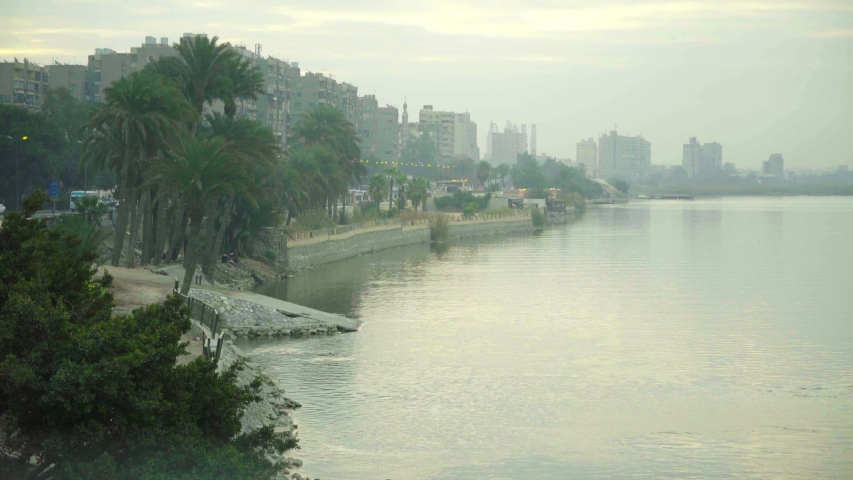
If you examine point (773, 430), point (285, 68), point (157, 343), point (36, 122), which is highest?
point (285, 68)

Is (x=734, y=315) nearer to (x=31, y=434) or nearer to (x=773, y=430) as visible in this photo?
(x=773, y=430)

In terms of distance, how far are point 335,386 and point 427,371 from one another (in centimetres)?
428

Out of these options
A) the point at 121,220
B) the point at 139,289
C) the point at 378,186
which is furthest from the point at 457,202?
the point at 139,289

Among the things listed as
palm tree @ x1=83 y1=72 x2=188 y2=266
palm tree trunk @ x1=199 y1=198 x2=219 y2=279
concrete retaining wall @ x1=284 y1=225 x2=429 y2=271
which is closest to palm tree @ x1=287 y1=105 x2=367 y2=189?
concrete retaining wall @ x1=284 y1=225 x2=429 y2=271

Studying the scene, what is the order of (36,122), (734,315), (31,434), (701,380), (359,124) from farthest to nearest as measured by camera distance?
(359,124) < (36,122) < (734,315) < (701,380) < (31,434)

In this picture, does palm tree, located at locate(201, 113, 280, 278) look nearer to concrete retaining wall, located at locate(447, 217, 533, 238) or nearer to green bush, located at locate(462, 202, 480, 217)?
concrete retaining wall, located at locate(447, 217, 533, 238)

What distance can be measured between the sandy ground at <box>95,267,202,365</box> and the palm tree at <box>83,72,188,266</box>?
5.09 meters

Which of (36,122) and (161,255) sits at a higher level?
(36,122)

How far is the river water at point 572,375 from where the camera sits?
981 inches

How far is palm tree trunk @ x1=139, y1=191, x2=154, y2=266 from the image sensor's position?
51.0 m

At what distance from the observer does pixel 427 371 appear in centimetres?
3472

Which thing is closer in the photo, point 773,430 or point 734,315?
point 773,430

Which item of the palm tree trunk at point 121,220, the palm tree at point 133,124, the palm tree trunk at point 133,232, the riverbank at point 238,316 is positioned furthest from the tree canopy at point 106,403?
the palm tree trunk at point 133,232

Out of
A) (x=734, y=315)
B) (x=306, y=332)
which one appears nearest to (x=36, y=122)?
(x=306, y=332)
